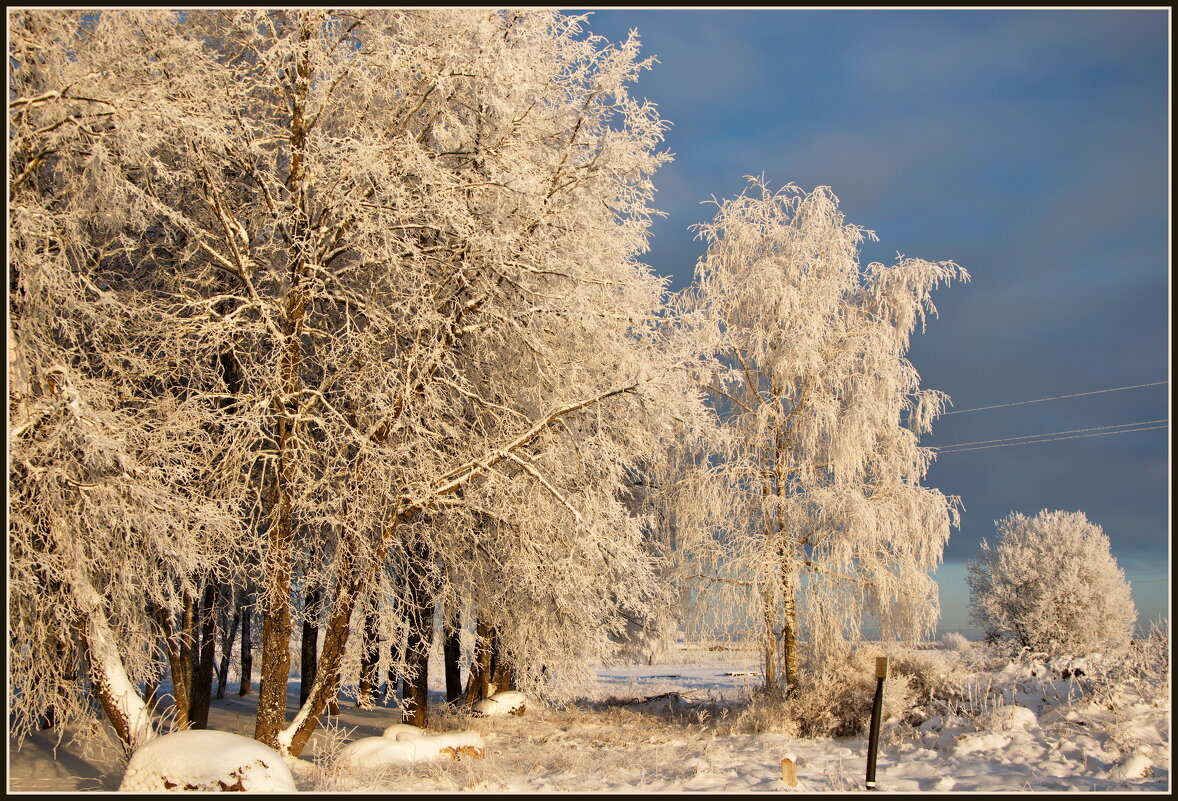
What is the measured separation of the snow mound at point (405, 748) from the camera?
8555 mm

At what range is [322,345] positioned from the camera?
33.8 ft

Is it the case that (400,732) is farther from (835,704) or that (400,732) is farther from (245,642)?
(245,642)

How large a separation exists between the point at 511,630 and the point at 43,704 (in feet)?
17.9

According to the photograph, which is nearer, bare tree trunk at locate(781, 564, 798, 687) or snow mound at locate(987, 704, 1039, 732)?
snow mound at locate(987, 704, 1039, 732)

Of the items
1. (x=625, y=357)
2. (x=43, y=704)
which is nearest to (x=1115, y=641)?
(x=625, y=357)

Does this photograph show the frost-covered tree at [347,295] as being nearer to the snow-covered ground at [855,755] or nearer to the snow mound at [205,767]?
the snow-covered ground at [855,755]

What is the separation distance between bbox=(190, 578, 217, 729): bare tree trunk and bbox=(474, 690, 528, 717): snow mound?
494cm

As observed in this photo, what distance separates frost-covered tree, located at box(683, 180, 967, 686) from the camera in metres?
13.8

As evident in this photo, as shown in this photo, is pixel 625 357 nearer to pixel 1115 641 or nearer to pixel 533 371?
pixel 533 371

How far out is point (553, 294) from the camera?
385 inches

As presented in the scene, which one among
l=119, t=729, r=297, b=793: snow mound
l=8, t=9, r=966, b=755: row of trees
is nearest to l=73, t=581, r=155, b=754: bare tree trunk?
l=8, t=9, r=966, b=755: row of trees

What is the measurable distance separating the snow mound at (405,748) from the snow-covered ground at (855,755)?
0.55 ft

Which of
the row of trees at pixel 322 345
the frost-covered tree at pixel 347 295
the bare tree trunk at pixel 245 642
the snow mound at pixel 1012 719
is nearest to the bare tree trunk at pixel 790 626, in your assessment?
the row of trees at pixel 322 345

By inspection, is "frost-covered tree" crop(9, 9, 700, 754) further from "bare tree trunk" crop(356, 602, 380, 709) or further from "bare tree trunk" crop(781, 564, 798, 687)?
"bare tree trunk" crop(781, 564, 798, 687)
